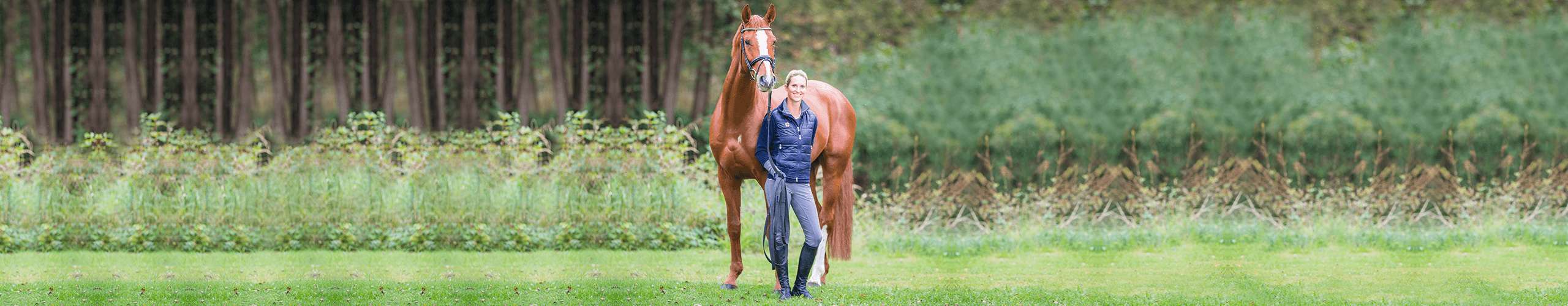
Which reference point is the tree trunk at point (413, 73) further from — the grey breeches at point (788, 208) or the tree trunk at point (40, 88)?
the grey breeches at point (788, 208)

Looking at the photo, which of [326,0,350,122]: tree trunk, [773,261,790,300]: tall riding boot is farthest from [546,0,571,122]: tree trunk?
[773,261,790,300]: tall riding boot

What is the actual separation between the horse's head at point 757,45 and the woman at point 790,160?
38cm

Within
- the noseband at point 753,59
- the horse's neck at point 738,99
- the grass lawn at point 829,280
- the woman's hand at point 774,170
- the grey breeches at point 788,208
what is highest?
the noseband at point 753,59

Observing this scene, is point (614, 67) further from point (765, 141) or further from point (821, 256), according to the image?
point (765, 141)

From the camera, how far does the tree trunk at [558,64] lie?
12539 mm

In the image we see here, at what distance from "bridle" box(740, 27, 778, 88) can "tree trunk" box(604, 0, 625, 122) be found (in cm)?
411

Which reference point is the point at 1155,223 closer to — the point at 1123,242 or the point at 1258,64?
the point at 1123,242

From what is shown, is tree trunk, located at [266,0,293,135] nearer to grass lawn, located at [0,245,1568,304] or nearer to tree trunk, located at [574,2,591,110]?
grass lawn, located at [0,245,1568,304]

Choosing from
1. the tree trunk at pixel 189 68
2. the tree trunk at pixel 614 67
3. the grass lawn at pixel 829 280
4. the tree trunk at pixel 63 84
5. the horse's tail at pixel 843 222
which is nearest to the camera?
the grass lawn at pixel 829 280

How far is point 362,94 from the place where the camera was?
11672mm

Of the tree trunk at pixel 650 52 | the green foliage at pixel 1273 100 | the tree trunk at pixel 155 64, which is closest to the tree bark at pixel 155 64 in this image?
the tree trunk at pixel 155 64

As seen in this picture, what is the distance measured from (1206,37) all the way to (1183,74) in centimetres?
42

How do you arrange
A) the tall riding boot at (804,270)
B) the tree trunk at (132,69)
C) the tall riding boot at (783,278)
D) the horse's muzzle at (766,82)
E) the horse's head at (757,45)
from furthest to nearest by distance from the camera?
the tree trunk at (132,69) → the tall riding boot at (783,278) → the tall riding boot at (804,270) → the horse's head at (757,45) → the horse's muzzle at (766,82)

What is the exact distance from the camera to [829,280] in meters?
9.25
